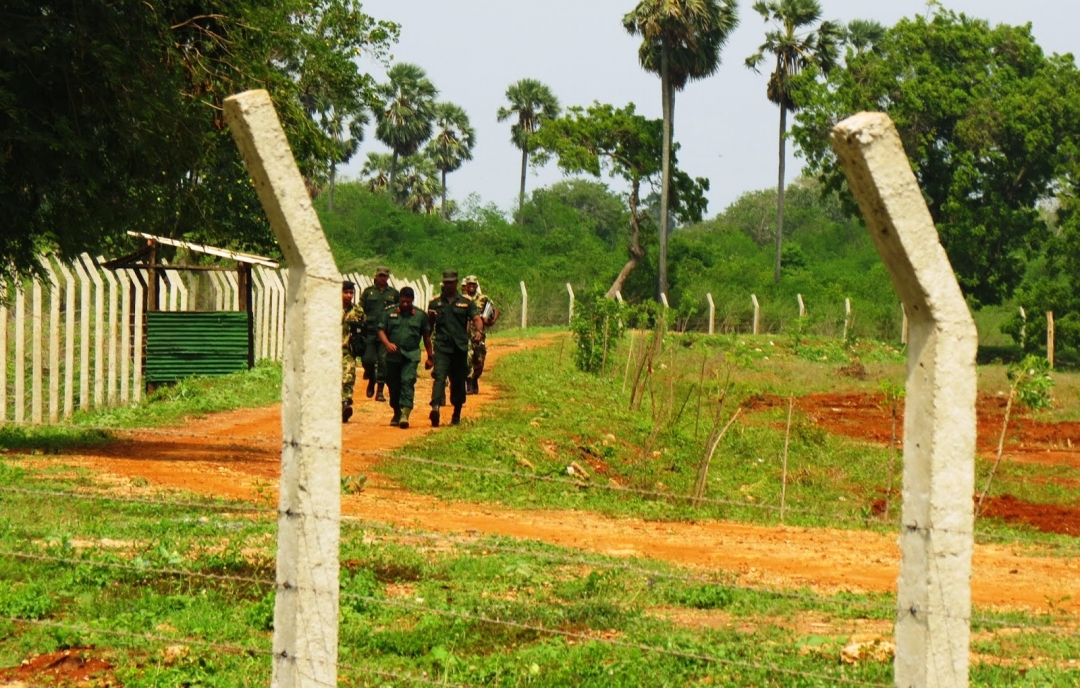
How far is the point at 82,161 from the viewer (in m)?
13.0

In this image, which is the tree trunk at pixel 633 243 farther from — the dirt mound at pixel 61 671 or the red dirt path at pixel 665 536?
the dirt mound at pixel 61 671

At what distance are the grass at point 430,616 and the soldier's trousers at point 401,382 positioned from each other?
6.94 metres

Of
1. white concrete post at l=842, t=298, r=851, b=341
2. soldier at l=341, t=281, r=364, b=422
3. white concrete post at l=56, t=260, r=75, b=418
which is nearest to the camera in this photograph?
soldier at l=341, t=281, r=364, b=422

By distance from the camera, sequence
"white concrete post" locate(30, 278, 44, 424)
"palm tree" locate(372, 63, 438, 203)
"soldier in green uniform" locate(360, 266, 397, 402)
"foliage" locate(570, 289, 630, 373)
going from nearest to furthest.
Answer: "white concrete post" locate(30, 278, 44, 424) → "soldier in green uniform" locate(360, 266, 397, 402) → "foliage" locate(570, 289, 630, 373) → "palm tree" locate(372, 63, 438, 203)

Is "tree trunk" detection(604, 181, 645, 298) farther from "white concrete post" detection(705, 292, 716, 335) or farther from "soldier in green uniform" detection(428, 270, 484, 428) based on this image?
"soldier in green uniform" detection(428, 270, 484, 428)

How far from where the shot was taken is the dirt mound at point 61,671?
5804 millimetres

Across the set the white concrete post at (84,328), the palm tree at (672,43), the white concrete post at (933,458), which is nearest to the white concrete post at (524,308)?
the palm tree at (672,43)

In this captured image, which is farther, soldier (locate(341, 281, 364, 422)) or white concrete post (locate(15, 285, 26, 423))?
soldier (locate(341, 281, 364, 422))

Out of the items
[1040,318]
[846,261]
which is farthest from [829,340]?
[846,261]

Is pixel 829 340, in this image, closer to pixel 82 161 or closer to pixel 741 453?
pixel 741 453

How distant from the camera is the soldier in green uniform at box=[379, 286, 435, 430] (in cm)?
1555

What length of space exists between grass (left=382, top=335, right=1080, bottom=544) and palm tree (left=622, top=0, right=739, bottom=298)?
84.2ft

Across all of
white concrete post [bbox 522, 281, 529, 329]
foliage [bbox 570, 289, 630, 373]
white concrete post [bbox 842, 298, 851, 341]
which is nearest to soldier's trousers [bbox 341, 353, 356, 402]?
foliage [bbox 570, 289, 630, 373]

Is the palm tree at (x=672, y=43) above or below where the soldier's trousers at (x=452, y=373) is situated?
above
